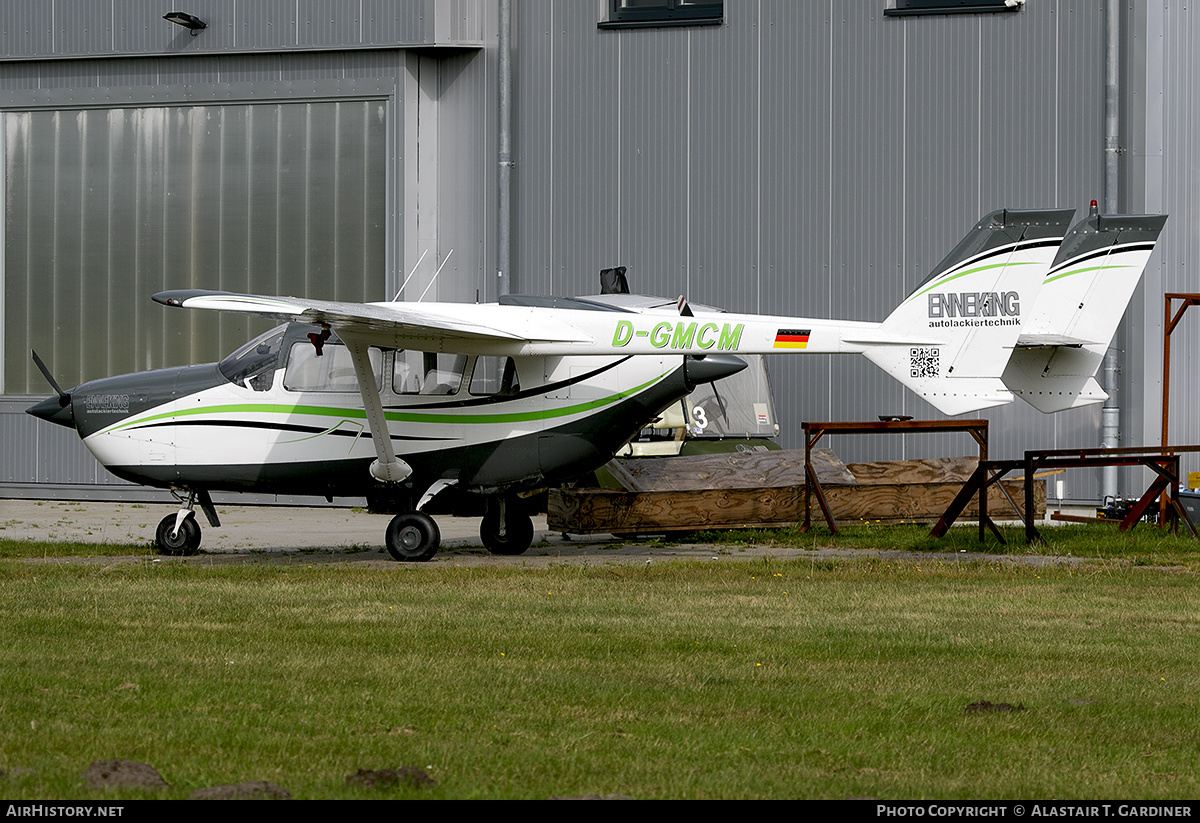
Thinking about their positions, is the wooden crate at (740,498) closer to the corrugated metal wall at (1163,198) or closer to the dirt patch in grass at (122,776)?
the corrugated metal wall at (1163,198)

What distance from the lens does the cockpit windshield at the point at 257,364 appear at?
46.5 ft

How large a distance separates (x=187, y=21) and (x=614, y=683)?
Answer: 18.9m

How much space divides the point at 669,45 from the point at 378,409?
1083 cm

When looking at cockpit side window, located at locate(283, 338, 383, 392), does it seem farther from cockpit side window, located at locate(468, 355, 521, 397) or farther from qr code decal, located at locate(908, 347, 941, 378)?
qr code decal, located at locate(908, 347, 941, 378)

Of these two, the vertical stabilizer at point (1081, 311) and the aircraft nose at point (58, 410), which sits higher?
the vertical stabilizer at point (1081, 311)

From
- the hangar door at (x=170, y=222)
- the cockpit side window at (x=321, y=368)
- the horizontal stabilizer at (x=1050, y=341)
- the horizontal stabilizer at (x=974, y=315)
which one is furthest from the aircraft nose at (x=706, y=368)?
the hangar door at (x=170, y=222)

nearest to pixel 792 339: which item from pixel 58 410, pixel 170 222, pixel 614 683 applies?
pixel 614 683

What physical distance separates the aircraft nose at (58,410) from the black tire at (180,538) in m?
1.47

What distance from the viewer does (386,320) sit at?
1261cm

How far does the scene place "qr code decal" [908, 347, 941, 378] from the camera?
12719mm

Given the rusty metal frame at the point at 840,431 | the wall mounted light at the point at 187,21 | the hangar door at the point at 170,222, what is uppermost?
the wall mounted light at the point at 187,21

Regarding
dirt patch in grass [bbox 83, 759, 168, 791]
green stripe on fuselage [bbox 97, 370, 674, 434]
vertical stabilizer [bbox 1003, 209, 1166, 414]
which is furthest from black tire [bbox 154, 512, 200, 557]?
dirt patch in grass [bbox 83, 759, 168, 791]

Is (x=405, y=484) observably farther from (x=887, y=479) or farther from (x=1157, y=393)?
(x=1157, y=393)
